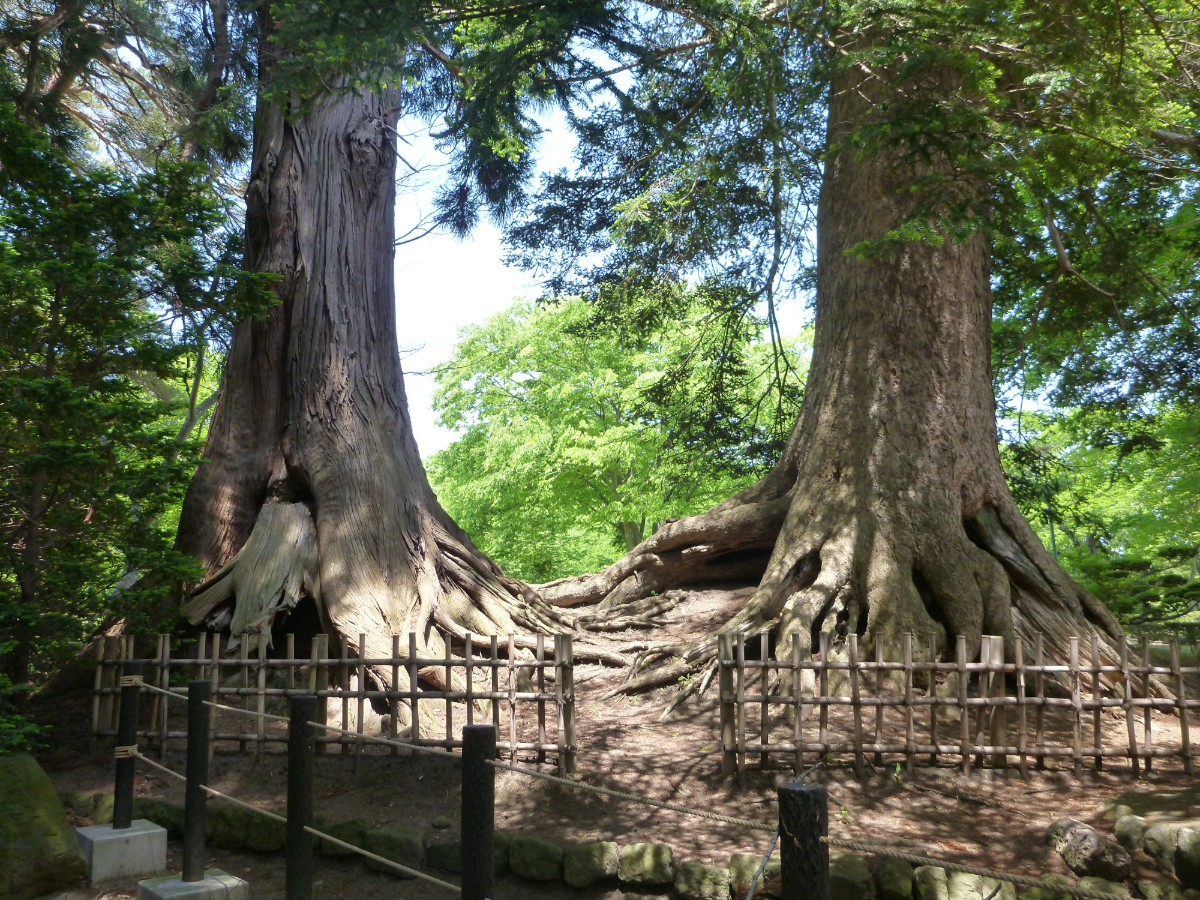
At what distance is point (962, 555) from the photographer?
689 cm

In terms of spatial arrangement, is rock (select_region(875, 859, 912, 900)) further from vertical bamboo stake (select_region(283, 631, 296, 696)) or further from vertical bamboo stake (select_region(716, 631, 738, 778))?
vertical bamboo stake (select_region(283, 631, 296, 696))

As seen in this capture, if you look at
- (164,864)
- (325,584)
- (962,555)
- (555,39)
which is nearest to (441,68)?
(555,39)

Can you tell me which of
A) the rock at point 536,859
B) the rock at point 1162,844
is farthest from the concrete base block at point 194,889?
the rock at point 1162,844

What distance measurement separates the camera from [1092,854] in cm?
413

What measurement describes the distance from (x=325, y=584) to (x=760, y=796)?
12.9ft

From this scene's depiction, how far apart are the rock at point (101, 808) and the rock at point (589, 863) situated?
287 centimetres

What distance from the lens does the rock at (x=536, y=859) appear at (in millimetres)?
4504

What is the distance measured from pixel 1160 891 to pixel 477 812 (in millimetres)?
3434

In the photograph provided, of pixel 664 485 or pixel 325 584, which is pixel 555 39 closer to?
pixel 325 584

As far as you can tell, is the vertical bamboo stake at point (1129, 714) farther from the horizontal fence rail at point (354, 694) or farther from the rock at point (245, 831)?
the rock at point (245, 831)

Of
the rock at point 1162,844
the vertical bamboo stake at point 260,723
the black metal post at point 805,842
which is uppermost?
the black metal post at point 805,842

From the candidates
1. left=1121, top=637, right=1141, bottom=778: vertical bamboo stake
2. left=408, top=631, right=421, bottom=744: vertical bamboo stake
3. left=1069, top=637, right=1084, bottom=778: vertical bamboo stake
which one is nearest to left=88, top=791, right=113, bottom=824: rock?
left=408, top=631, right=421, bottom=744: vertical bamboo stake

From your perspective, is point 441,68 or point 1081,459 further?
point 1081,459

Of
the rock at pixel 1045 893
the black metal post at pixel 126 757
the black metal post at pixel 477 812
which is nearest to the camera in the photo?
the black metal post at pixel 477 812
